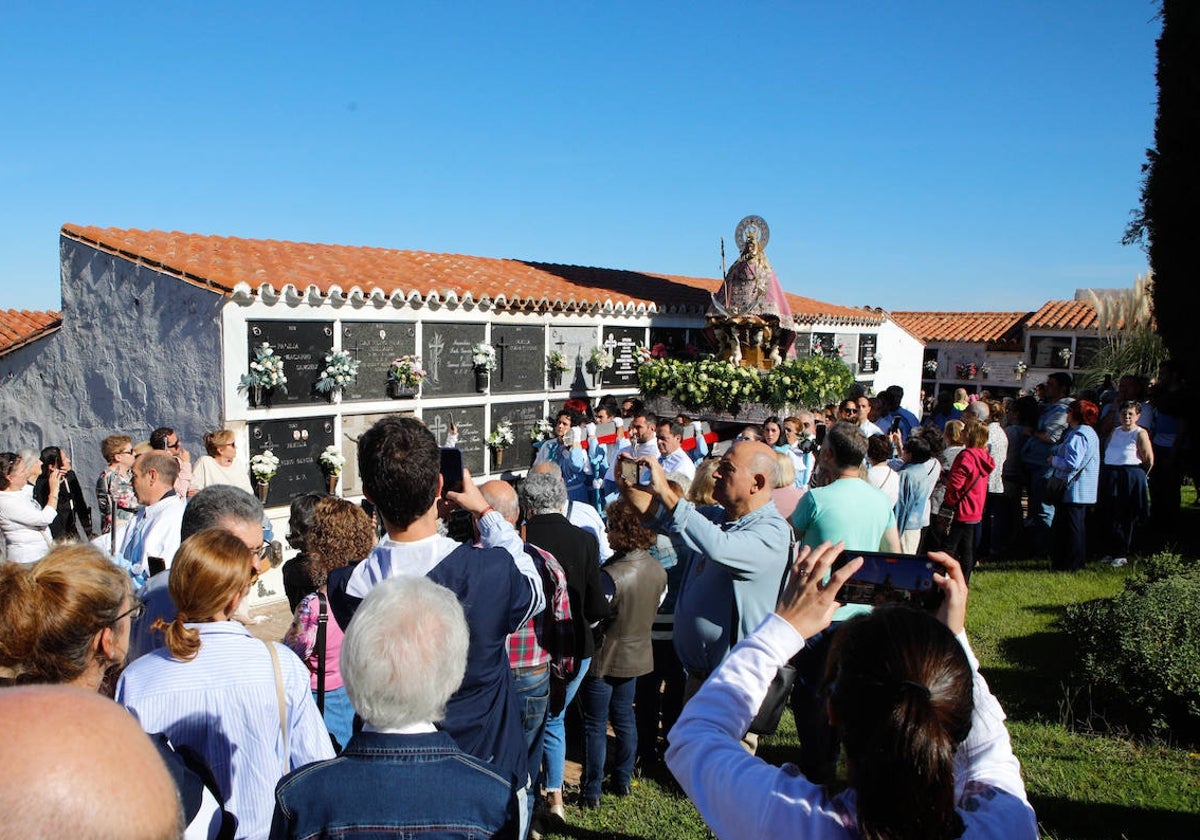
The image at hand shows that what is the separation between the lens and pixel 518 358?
10.7 m

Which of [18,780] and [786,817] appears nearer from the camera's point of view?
[18,780]

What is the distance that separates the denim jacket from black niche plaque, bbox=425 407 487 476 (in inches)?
312

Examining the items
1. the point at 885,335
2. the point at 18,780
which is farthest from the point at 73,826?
the point at 885,335

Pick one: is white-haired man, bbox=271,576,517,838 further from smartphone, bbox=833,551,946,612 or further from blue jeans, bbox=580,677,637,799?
blue jeans, bbox=580,677,637,799

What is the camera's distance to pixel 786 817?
1.43m

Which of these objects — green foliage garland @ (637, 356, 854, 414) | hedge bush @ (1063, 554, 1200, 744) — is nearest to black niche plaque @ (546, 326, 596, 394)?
green foliage garland @ (637, 356, 854, 414)

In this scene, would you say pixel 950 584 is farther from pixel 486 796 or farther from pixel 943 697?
pixel 486 796

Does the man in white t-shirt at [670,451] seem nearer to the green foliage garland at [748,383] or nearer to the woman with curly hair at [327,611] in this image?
the green foliage garland at [748,383]

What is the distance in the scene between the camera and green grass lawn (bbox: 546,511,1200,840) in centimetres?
375

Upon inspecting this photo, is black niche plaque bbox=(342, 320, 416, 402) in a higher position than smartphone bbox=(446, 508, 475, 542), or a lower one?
higher

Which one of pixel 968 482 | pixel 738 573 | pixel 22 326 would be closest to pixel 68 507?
pixel 22 326

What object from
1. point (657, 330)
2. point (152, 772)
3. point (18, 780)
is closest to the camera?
point (18, 780)

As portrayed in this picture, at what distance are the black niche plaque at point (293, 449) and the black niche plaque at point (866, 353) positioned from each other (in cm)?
1317

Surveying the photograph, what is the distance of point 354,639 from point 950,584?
1.38 meters
